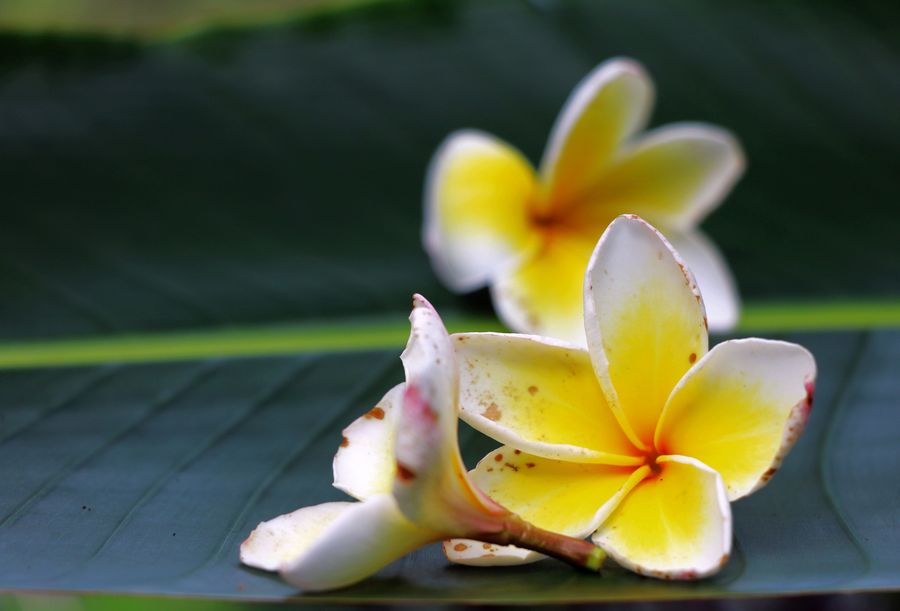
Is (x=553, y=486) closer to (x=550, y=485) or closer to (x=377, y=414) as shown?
(x=550, y=485)

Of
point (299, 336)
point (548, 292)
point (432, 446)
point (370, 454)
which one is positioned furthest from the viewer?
point (299, 336)

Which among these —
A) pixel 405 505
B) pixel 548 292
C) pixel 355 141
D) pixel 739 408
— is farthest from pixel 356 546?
pixel 355 141

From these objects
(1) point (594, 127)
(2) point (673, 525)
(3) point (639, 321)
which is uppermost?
(1) point (594, 127)

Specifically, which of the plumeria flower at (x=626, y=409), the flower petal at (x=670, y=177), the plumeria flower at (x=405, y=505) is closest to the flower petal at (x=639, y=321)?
the plumeria flower at (x=626, y=409)

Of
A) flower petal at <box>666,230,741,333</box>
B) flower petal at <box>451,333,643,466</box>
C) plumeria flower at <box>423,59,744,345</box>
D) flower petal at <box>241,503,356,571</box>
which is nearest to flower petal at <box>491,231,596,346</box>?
plumeria flower at <box>423,59,744,345</box>

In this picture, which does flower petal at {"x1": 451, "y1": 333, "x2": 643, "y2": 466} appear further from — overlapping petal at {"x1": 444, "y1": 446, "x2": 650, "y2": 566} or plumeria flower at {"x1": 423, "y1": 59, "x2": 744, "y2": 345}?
plumeria flower at {"x1": 423, "y1": 59, "x2": 744, "y2": 345}

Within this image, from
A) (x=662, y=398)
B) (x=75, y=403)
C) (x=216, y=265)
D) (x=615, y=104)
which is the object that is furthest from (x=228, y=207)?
(x=662, y=398)
